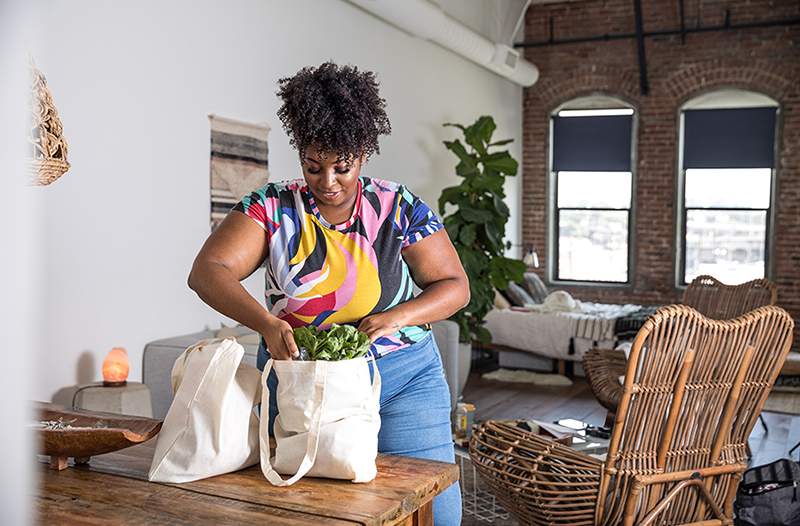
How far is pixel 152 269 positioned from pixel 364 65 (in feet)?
8.86

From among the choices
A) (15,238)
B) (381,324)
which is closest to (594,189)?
(381,324)

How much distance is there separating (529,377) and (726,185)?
334 centimetres

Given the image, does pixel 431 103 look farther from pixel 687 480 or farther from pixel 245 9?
pixel 687 480

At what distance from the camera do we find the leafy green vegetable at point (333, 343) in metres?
1.60

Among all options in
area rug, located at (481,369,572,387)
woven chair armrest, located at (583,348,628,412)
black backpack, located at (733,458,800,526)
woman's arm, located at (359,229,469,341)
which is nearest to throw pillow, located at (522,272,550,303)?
area rug, located at (481,369,572,387)

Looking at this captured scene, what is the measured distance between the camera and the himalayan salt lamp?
3824 millimetres

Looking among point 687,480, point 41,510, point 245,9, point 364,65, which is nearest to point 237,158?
point 245,9

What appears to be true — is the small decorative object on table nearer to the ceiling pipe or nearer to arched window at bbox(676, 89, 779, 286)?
the ceiling pipe

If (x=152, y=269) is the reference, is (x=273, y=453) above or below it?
below

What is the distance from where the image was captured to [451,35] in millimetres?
7332

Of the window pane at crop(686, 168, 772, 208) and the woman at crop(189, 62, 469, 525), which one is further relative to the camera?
the window pane at crop(686, 168, 772, 208)

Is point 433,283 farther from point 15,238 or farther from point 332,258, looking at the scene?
point 15,238

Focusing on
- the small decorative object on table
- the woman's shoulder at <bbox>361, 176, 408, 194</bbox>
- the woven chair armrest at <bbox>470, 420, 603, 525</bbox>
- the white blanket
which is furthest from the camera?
the white blanket

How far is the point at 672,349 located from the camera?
8.13 ft
